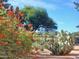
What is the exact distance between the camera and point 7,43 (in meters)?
8.62

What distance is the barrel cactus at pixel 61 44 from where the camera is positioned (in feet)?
56.3

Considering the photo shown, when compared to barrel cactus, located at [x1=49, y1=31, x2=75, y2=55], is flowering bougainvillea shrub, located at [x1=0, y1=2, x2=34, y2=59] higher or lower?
higher

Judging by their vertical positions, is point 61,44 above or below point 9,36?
below

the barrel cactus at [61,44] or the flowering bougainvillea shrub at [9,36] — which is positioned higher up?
the flowering bougainvillea shrub at [9,36]

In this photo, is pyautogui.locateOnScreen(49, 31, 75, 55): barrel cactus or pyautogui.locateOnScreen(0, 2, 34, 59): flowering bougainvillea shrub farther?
pyautogui.locateOnScreen(49, 31, 75, 55): barrel cactus

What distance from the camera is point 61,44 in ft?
56.1

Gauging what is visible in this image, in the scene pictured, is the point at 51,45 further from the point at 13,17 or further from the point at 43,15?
the point at 43,15

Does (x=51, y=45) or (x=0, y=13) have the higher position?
(x=0, y=13)

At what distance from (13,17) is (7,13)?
1.09 feet

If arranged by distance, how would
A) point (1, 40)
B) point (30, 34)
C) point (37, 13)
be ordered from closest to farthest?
point (1, 40), point (30, 34), point (37, 13)

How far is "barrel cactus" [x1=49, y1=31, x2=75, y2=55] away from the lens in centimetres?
1717

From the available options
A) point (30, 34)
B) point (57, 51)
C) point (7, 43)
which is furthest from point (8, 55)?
point (57, 51)

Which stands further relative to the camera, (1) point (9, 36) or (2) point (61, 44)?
(2) point (61, 44)

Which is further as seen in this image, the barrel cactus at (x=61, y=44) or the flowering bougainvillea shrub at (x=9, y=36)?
the barrel cactus at (x=61, y=44)
